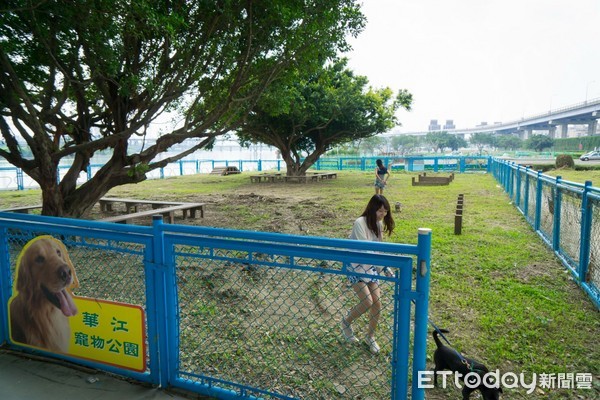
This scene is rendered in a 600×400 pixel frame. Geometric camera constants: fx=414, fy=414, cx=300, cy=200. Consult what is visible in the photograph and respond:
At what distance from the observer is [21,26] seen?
21.9ft

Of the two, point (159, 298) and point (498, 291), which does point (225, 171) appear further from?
point (159, 298)

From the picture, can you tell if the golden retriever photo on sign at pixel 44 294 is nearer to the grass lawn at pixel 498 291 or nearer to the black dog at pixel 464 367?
the black dog at pixel 464 367

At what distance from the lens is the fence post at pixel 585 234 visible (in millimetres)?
5180

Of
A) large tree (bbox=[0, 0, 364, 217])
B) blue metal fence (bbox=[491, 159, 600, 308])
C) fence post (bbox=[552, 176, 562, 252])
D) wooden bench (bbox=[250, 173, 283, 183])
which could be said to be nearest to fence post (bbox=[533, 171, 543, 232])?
blue metal fence (bbox=[491, 159, 600, 308])

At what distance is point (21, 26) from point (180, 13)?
2529 mm

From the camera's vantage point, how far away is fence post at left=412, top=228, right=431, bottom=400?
2107 millimetres

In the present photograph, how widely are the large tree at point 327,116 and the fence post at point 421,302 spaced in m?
18.3

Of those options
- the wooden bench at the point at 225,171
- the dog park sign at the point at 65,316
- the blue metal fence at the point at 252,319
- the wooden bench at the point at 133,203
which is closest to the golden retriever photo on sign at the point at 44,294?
the dog park sign at the point at 65,316

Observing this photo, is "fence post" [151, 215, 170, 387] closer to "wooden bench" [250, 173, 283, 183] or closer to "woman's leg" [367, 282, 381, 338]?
"woman's leg" [367, 282, 381, 338]

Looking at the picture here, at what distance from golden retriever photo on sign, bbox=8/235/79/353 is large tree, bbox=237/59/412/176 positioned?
56.7 ft

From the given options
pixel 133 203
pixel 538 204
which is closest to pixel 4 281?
pixel 133 203

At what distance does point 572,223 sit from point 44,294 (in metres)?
6.69

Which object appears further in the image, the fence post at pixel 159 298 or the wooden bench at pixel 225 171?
the wooden bench at pixel 225 171

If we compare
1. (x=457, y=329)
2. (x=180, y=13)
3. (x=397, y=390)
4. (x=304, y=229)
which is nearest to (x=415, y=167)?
(x=304, y=229)
